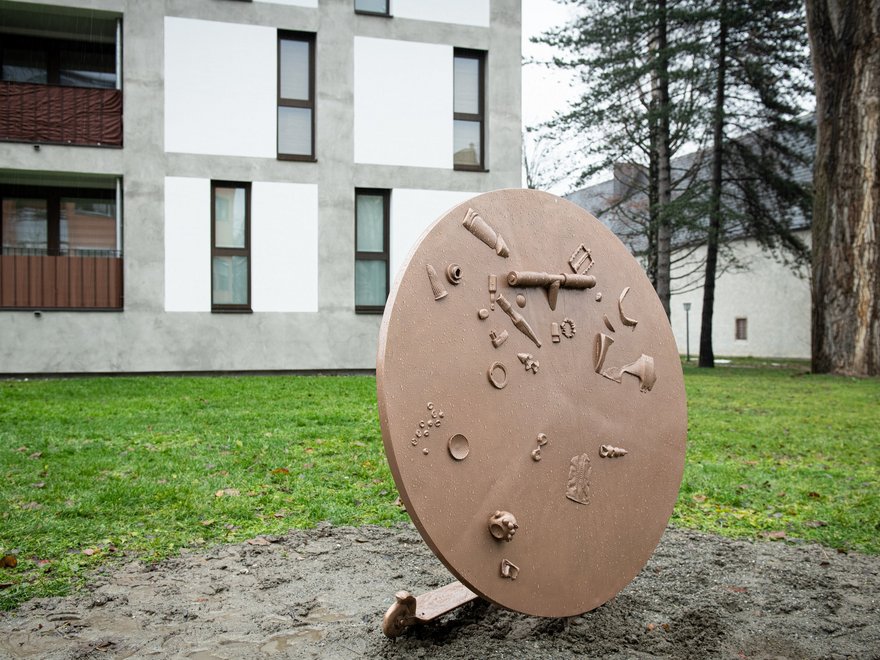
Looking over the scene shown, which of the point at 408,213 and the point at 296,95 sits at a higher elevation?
the point at 296,95

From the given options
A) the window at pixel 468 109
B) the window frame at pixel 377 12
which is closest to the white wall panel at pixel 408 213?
the window at pixel 468 109

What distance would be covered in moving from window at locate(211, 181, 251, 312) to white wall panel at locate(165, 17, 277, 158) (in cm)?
84

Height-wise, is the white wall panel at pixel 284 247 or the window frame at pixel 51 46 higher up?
the window frame at pixel 51 46

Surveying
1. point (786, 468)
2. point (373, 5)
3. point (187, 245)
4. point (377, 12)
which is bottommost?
point (786, 468)

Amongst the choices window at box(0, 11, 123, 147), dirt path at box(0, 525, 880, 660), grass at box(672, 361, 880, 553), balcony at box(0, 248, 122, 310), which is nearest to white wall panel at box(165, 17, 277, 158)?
window at box(0, 11, 123, 147)

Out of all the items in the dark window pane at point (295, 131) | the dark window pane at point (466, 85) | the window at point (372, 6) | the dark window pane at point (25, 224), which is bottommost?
the dark window pane at point (25, 224)

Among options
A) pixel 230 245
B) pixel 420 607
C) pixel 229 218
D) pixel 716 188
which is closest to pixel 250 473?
pixel 420 607

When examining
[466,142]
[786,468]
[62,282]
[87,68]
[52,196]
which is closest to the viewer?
[786,468]

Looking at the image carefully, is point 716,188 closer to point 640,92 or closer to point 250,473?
point 640,92

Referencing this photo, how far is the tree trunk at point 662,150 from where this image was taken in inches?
841

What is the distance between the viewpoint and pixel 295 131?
15.5m

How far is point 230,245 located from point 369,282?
2923 mm

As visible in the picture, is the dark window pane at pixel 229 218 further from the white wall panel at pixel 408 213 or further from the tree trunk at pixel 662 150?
the tree trunk at pixel 662 150

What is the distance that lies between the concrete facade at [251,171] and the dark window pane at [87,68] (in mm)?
2023
